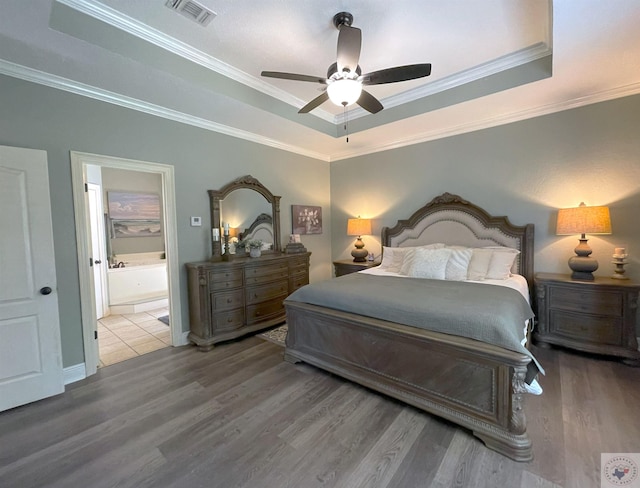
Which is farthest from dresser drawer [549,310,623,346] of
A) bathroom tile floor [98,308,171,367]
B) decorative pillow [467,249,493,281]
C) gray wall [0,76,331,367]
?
bathroom tile floor [98,308,171,367]

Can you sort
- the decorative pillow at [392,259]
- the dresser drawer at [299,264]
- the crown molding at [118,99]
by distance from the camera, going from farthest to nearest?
the dresser drawer at [299,264], the decorative pillow at [392,259], the crown molding at [118,99]

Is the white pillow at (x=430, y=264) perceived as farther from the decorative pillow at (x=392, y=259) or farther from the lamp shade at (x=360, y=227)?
the lamp shade at (x=360, y=227)

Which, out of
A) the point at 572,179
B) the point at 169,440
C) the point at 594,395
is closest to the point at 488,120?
the point at 572,179

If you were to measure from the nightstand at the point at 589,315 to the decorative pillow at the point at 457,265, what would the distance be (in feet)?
2.46

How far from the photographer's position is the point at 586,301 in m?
2.88

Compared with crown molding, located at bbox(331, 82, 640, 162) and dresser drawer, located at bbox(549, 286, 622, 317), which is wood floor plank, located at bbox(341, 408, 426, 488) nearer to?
dresser drawer, located at bbox(549, 286, 622, 317)

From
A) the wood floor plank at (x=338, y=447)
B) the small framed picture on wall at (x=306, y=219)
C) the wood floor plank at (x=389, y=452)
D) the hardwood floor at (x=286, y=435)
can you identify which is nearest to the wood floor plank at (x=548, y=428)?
the hardwood floor at (x=286, y=435)

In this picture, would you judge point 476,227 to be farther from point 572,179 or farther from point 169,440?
point 169,440

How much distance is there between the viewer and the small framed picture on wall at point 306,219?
4785mm

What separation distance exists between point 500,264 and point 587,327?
38.1 inches

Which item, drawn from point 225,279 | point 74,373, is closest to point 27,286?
point 74,373

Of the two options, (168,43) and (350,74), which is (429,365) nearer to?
(350,74)

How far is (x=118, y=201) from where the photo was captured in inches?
219

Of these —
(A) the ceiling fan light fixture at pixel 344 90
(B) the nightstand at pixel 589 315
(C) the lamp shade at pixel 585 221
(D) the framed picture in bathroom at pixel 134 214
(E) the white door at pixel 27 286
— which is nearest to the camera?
(A) the ceiling fan light fixture at pixel 344 90
